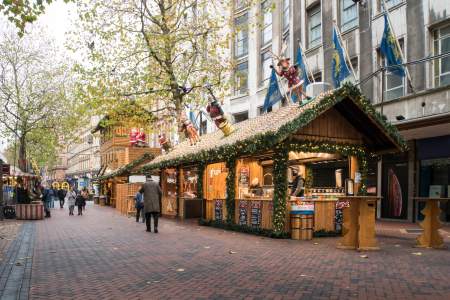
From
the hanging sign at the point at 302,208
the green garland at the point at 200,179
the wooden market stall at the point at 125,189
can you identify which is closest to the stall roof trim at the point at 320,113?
the hanging sign at the point at 302,208

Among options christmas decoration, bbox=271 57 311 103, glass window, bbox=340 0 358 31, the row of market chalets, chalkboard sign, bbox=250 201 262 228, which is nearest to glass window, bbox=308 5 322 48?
glass window, bbox=340 0 358 31

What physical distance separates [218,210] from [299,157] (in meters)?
3.56

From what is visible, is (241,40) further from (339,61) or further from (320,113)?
(320,113)

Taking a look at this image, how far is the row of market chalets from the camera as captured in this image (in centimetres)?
1382

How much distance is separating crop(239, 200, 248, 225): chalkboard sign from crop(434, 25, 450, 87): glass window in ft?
29.3

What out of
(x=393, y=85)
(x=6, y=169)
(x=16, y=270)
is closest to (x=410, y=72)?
(x=393, y=85)

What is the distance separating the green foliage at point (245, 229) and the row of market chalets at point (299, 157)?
0.21 feet

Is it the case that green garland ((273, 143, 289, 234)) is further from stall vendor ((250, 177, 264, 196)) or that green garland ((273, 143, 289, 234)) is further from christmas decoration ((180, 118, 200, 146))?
christmas decoration ((180, 118, 200, 146))

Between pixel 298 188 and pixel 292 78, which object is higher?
pixel 292 78

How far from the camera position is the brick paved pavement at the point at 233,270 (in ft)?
22.5

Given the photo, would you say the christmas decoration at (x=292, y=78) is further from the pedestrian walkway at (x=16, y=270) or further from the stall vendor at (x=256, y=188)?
the pedestrian walkway at (x=16, y=270)

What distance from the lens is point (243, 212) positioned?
16281 mm

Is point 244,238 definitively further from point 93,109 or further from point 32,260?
point 93,109

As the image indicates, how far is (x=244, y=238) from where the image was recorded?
1416 centimetres
